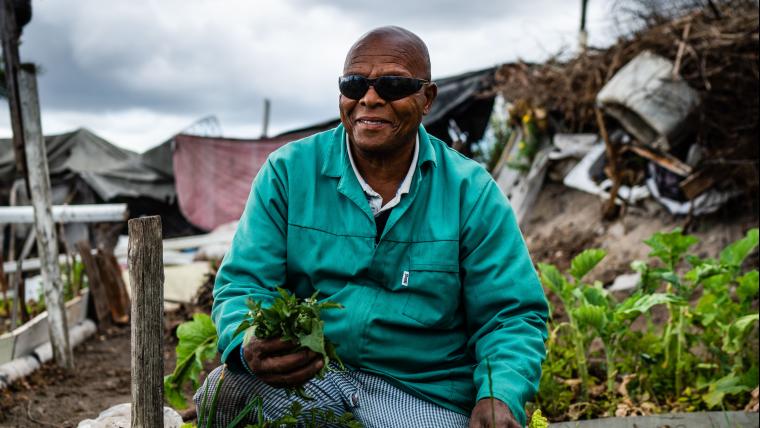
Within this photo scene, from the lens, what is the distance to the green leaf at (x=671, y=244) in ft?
12.8

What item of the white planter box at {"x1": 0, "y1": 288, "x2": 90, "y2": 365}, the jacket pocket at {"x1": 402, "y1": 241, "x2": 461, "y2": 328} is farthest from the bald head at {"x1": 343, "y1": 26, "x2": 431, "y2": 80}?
the white planter box at {"x1": 0, "y1": 288, "x2": 90, "y2": 365}

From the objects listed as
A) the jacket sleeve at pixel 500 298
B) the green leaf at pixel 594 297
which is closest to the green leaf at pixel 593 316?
the green leaf at pixel 594 297

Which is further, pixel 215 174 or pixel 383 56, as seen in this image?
pixel 215 174

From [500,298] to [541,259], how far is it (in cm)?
542

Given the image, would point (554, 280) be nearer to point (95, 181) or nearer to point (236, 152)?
point (236, 152)

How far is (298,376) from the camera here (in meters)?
1.79

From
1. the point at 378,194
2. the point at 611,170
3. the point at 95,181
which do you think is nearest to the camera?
the point at 378,194

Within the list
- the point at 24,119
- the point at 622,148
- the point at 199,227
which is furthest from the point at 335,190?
the point at 199,227

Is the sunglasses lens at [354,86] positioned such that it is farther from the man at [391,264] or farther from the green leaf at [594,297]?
the green leaf at [594,297]

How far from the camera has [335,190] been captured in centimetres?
230

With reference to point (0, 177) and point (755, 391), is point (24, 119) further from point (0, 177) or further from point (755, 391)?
point (0, 177)

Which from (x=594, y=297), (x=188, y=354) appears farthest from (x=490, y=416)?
(x=594, y=297)

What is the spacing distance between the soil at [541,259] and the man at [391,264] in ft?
6.98

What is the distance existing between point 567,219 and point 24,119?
5.55m
